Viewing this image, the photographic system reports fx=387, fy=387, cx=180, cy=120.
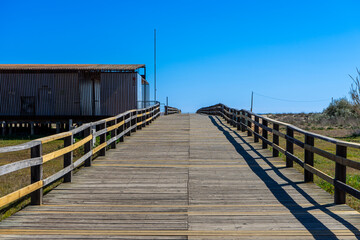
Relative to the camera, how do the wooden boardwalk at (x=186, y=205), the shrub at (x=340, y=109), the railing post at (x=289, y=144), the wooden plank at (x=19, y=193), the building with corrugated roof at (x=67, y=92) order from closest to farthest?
the wooden boardwalk at (x=186, y=205), the wooden plank at (x=19, y=193), the railing post at (x=289, y=144), the building with corrugated roof at (x=67, y=92), the shrub at (x=340, y=109)

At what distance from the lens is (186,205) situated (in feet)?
20.8

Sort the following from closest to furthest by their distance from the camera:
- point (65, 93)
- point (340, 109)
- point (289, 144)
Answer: point (289, 144) → point (65, 93) → point (340, 109)

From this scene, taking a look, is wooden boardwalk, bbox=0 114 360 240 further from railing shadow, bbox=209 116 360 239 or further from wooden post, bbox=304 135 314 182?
wooden post, bbox=304 135 314 182

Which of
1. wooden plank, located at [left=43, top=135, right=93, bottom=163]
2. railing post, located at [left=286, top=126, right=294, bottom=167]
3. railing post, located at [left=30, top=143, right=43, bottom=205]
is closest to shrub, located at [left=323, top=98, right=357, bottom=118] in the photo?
railing post, located at [left=286, top=126, right=294, bottom=167]

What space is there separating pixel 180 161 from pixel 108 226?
5357 mm

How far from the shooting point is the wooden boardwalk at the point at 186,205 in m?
5.11

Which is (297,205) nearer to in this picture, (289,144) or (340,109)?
(289,144)

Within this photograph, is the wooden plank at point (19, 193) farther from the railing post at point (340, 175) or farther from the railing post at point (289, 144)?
the railing post at point (289, 144)

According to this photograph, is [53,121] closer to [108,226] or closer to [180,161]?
[180,161]

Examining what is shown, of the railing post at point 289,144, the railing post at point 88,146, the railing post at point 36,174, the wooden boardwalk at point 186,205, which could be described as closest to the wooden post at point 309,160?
the wooden boardwalk at point 186,205

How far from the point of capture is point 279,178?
A: 846cm

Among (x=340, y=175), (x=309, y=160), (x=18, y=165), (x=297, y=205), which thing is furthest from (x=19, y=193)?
(x=309, y=160)

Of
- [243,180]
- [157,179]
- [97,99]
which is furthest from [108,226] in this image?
[97,99]

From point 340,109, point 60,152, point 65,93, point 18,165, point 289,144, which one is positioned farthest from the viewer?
point 340,109
